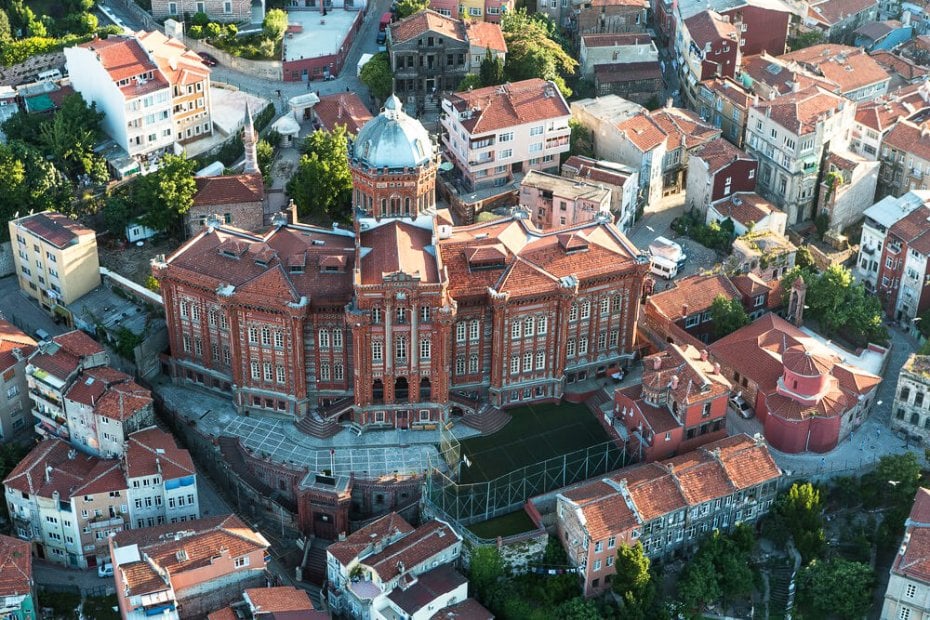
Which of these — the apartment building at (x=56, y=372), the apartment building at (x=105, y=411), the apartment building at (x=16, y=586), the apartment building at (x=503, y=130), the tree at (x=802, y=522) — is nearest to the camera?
the apartment building at (x=16, y=586)

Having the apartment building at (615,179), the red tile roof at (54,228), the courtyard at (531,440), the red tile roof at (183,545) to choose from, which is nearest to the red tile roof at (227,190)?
the red tile roof at (54,228)

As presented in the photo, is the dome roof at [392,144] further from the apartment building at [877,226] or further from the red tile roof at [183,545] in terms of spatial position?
the apartment building at [877,226]

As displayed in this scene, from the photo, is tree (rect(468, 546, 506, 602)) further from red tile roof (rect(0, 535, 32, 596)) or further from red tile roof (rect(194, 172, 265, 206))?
red tile roof (rect(194, 172, 265, 206))

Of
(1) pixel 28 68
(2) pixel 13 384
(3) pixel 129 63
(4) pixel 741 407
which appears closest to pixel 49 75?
(1) pixel 28 68

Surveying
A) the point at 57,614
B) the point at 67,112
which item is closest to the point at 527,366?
the point at 57,614

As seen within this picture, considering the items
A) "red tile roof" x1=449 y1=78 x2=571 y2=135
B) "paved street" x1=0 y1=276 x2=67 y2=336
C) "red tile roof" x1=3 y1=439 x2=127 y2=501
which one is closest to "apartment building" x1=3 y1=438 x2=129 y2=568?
"red tile roof" x1=3 y1=439 x2=127 y2=501

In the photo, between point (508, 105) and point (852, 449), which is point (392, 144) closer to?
point (508, 105)

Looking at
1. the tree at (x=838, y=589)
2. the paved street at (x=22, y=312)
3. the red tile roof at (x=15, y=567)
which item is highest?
the paved street at (x=22, y=312)
